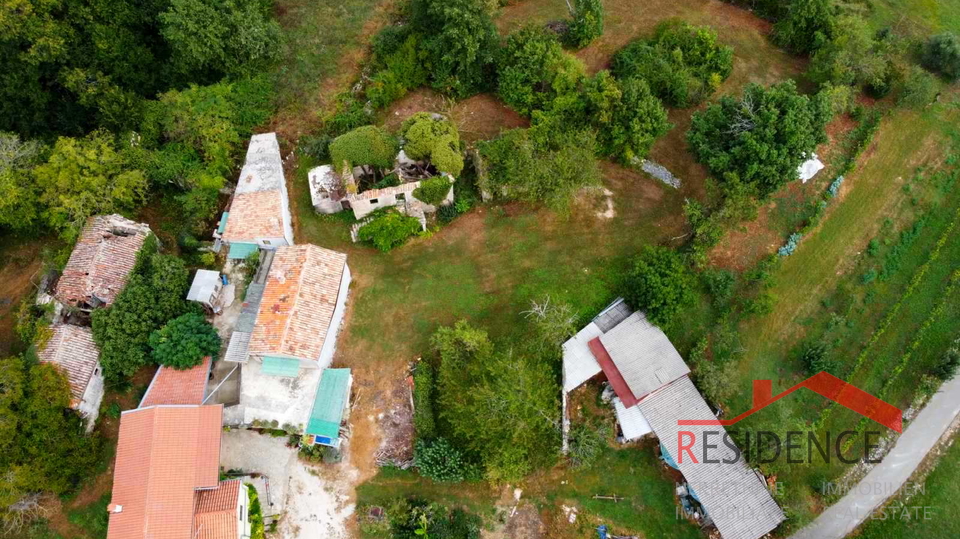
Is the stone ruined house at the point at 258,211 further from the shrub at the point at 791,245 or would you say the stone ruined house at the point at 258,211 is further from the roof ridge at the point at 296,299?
the shrub at the point at 791,245

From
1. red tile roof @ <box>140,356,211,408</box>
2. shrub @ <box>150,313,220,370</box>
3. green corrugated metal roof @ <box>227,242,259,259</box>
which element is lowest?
red tile roof @ <box>140,356,211,408</box>

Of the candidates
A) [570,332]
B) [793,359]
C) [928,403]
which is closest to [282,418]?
[570,332]

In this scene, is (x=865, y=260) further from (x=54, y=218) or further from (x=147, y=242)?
(x=54, y=218)

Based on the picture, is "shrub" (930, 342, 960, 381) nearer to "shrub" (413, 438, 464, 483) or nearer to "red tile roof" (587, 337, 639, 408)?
"red tile roof" (587, 337, 639, 408)

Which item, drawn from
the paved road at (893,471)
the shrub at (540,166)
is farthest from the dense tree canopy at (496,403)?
the paved road at (893,471)

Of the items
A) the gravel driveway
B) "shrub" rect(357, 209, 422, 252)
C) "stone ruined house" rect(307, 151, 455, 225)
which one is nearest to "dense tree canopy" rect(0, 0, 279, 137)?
"stone ruined house" rect(307, 151, 455, 225)

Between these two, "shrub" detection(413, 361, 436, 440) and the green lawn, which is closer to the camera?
the green lawn
